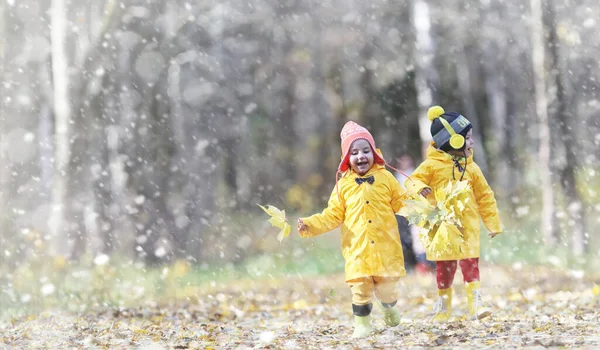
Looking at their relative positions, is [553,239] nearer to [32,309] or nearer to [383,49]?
[383,49]

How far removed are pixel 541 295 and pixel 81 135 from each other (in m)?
10.1

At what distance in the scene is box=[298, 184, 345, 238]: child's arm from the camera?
7.08 metres

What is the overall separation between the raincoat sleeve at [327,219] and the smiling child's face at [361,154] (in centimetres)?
27

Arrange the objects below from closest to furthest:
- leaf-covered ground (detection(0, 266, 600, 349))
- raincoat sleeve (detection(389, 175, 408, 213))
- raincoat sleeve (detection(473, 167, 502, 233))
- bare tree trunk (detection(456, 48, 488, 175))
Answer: leaf-covered ground (detection(0, 266, 600, 349)) → raincoat sleeve (detection(389, 175, 408, 213)) → raincoat sleeve (detection(473, 167, 502, 233)) → bare tree trunk (detection(456, 48, 488, 175))

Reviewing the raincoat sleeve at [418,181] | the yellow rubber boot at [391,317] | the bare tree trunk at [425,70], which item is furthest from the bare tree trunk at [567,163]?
the yellow rubber boot at [391,317]

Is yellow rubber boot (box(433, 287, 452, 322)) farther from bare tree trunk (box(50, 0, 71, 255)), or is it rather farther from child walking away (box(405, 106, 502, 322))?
bare tree trunk (box(50, 0, 71, 255))

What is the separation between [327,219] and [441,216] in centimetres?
100

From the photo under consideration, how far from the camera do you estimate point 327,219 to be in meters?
7.18

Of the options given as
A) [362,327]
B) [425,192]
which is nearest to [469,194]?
[425,192]

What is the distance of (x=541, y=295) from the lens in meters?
11.2

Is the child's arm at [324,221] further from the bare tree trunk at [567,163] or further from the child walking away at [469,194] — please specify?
the bare tree trunk at [567,163]

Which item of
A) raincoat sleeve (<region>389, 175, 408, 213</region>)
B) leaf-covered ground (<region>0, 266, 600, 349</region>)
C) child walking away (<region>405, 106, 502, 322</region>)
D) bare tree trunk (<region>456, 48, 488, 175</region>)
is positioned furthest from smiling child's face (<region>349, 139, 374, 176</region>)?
bare tree trunk (<region>456, 48, 488, 175</region>)

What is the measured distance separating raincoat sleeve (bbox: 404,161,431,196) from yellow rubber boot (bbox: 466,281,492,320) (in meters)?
1.05

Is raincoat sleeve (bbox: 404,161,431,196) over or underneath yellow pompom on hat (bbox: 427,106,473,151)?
underneath
